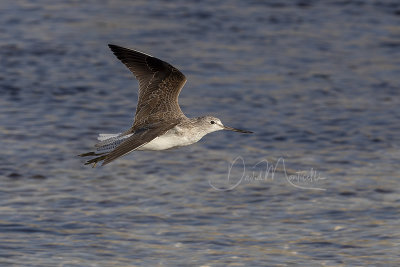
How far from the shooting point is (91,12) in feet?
67.2

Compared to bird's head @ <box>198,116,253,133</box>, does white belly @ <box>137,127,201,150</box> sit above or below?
below

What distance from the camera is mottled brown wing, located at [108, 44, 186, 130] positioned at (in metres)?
10.7

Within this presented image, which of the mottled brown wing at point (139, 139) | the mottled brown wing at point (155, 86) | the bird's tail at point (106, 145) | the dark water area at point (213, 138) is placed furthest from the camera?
the mottled brown wing at point (155, 86)

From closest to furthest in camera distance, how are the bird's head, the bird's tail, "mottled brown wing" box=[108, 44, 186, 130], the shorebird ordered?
the bird's tail
the shorebird
the bird's head
"mottled brown wing" box=[108, 44, 186, 130]

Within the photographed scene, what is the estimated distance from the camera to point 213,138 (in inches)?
557

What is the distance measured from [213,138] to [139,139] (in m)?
4.98

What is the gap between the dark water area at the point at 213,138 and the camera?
33.7 ft

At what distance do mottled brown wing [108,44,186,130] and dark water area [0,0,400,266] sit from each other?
1.29 m

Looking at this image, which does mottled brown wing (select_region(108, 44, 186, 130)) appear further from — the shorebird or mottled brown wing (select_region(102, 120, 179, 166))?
mottled brown wing (select_region(102, 120, 179, 166))

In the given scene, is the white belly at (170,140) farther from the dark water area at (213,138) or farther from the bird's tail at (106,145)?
the dark water area at (213,138)

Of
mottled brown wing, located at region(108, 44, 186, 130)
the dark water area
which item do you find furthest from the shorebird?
the dark water area

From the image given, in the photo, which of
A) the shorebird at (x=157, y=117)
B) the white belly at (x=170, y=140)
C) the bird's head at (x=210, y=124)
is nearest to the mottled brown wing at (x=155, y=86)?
the shorebird at (x=157, y=117)

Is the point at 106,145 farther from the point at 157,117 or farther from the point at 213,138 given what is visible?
the point at 213,138

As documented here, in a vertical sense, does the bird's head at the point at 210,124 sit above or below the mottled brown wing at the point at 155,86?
below
